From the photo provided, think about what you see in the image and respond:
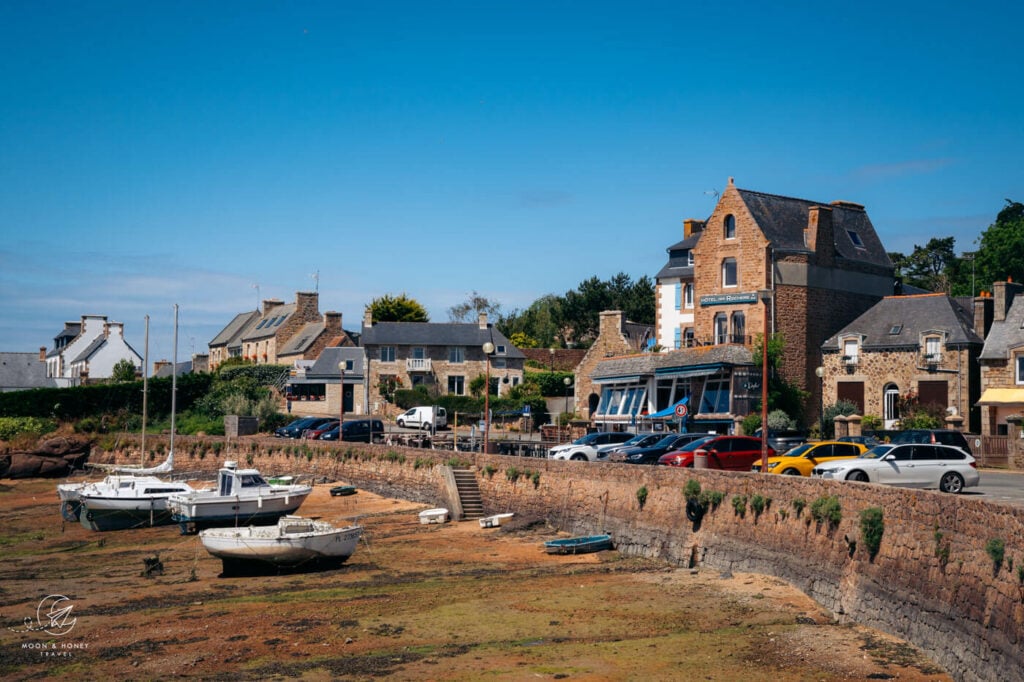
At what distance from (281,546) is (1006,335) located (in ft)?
114

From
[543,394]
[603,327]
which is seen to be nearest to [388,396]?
[543,394]

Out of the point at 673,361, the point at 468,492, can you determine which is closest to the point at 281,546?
the point at 468,492

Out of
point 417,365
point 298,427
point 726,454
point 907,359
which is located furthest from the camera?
point 417,365

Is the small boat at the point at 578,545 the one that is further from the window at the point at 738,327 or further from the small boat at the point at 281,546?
the window at the point at 738,327

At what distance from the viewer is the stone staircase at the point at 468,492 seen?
34906 millimetres

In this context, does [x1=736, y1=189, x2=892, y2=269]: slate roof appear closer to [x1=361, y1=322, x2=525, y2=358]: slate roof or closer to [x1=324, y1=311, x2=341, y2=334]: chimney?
[x1=361, y1=322, x2=525, y2=358]: slate roof

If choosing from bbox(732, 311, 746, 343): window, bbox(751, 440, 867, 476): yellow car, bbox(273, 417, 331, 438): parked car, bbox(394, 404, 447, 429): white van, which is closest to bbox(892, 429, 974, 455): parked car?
bbox(751, 440, 867, 476): yellow car

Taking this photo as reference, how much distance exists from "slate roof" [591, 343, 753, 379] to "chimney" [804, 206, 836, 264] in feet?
22.3

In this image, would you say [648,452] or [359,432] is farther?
[359,432]

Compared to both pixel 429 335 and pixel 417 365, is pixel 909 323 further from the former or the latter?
pixel 429 335

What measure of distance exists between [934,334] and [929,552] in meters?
33.6

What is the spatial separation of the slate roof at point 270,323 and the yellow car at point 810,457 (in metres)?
66.6

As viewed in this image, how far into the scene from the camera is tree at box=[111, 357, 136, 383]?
86.8m

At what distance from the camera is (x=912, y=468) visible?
1066 inches
